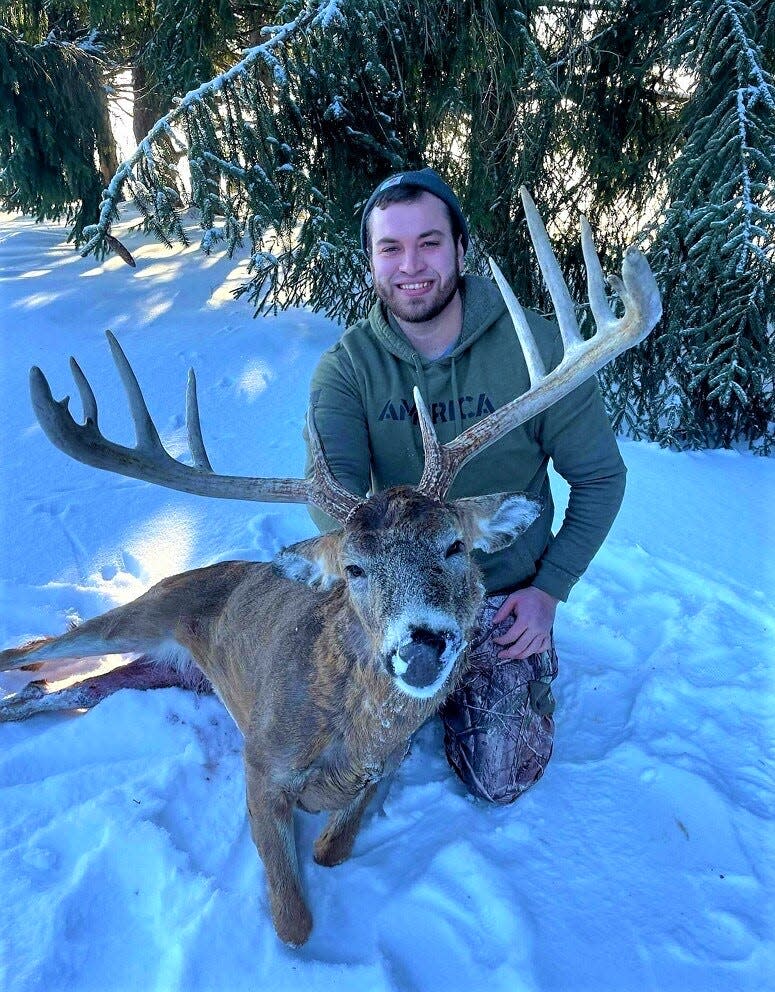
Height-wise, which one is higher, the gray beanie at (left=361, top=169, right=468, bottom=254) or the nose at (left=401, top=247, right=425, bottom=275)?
the gray beanie at (left=361, top=169, right=468, bottom=254)

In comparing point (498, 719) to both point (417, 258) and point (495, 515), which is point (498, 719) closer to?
point (495, 515)

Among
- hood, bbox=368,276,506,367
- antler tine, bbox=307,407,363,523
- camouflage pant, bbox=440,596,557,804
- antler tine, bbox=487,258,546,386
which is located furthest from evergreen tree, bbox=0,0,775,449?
antler tine, bbox=307,407,363,523

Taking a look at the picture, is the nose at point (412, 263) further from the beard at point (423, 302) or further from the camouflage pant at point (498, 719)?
the camouflage pant at point (498, 719)

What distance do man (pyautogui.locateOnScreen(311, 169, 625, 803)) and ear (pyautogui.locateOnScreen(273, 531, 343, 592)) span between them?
391 mm

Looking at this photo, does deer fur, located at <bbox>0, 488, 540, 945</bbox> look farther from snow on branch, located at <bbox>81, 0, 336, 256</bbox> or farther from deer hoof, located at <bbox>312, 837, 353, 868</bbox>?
snow on branch, located at <bbox>81, 0, 336, 256</bbox>

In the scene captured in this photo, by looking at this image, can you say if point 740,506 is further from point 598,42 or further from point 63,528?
point 63,528

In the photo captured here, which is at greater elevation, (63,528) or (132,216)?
(132,216)

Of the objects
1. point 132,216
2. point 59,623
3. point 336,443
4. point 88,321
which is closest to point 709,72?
point 336,443

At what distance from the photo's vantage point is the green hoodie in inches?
120

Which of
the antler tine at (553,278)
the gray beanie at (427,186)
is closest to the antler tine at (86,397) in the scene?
the gray beanie at (427,186)

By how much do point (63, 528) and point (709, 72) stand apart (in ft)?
19.5

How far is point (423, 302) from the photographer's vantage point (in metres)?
3.18

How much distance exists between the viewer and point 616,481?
10.3ft

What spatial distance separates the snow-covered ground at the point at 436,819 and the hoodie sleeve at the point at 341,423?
4.46 ft
